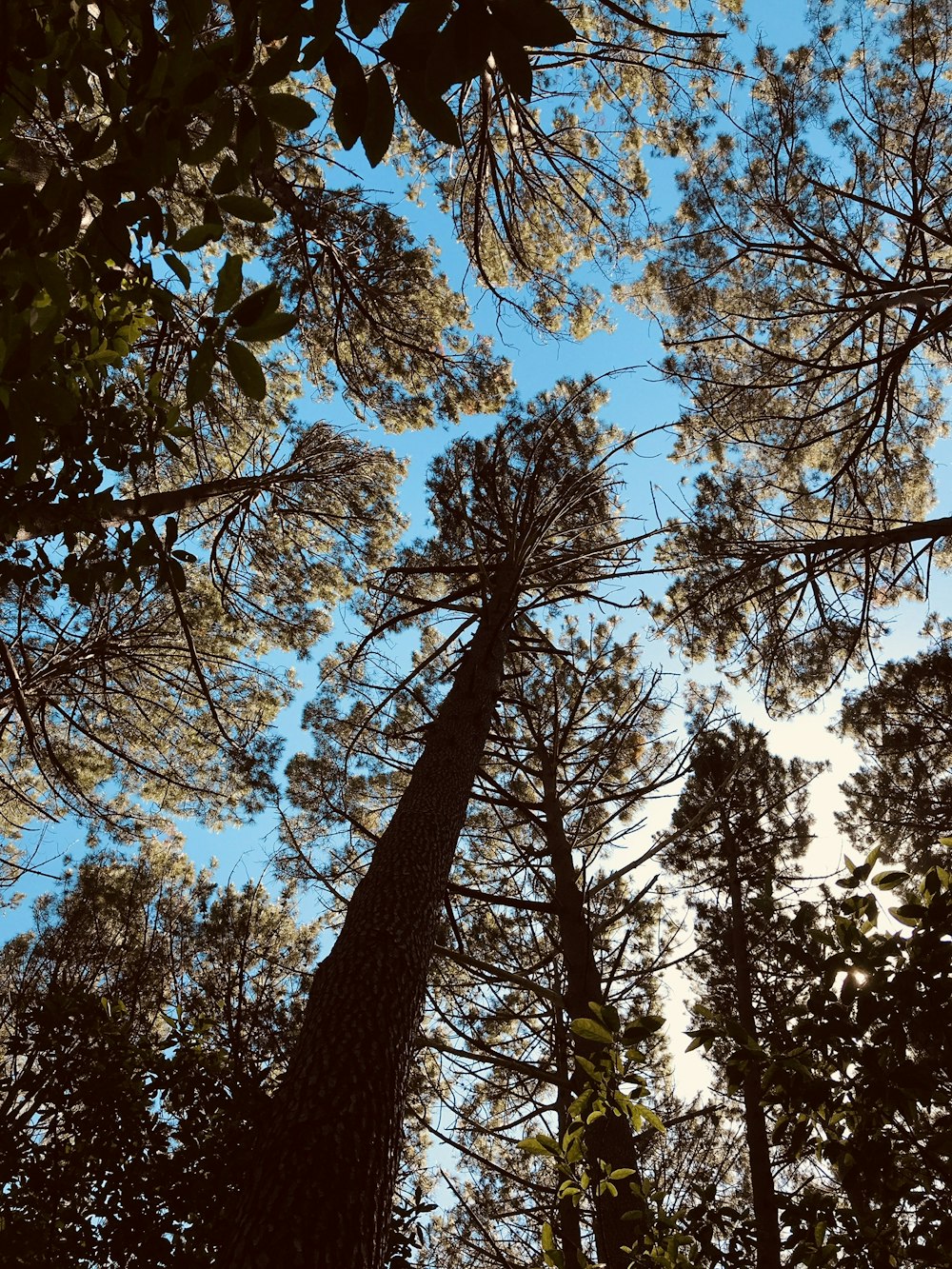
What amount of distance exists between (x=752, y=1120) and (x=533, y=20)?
30.9ft

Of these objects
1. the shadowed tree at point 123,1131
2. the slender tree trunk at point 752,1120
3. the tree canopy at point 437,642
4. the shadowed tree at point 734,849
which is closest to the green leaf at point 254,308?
the tree canopy at point 437,642

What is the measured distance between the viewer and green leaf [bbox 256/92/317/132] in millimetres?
952

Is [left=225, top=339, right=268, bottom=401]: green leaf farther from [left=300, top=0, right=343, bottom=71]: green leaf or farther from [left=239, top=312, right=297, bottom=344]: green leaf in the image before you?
[left=300, top=0, right=343, bottom=71]: green leaf

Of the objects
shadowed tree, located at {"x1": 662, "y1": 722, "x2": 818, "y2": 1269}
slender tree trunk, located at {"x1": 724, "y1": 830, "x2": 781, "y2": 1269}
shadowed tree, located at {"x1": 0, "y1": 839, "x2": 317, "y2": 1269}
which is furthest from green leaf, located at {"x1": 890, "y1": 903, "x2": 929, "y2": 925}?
shadowed tree, located at {"x1": 662, "y1": 722, "x2": 818, "y2": 1269}

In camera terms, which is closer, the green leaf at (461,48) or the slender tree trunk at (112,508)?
the green leaf at (461,48)

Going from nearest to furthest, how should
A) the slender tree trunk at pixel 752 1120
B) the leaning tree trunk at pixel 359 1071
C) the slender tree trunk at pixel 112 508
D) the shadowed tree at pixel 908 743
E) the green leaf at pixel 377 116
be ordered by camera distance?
the green leaf at pixel 377 116
the leaning tree trunk at pixel 359 1071
the slender tree trunk at pixel 112 508
the slender tree trunk at pixel 752 1120
the shadowed tree at pixel 908 743

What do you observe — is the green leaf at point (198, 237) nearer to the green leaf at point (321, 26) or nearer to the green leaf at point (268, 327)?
the green leaf at point (268, 327)

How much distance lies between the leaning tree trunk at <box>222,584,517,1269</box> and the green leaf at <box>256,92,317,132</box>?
2.55 metres

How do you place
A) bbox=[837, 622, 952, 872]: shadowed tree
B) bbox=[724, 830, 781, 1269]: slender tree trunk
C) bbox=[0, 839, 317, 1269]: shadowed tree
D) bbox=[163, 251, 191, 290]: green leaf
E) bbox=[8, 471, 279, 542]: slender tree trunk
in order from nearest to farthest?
bbox=[163, 251, 191, 290]: green leaf
bbox=[8, 471, 279, 542]: slender tree trunk
bbox=[0, 839, 317, 1269]: shadowed tree
bbox=[724, 830, 781, 1269]: slender tree trunk
bbox=[837, 622, 952, 872]: shadowed tree

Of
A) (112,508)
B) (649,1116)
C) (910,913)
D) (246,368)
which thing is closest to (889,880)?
(910,913)

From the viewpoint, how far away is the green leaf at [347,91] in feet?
2.95

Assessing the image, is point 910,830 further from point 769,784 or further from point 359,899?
point 359,899

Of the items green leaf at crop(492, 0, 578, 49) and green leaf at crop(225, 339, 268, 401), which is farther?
green leaf at crop(225, 339, 268, 401)

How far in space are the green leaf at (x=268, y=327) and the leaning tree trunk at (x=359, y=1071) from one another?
7.45 ft
